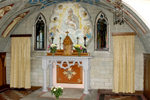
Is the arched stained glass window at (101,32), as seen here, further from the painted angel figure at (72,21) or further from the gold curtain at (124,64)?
the painted angel figure at (72,21)

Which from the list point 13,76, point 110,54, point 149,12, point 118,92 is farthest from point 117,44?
point 13,76

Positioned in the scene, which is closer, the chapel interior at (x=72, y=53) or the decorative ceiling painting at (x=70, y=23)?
the chapel interior at (x=72, y=53)

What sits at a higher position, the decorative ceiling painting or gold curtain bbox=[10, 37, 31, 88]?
the decorative ceiling painting

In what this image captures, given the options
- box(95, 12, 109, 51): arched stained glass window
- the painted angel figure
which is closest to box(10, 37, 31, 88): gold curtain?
the painted angel figure

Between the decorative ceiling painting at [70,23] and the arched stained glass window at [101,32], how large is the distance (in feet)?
1.29

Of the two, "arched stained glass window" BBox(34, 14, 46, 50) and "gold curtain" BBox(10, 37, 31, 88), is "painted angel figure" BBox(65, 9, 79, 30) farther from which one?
"gold curtain" BBox(10, 37, 31, 88)

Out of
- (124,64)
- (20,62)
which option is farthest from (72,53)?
(20,62)

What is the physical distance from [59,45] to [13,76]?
307 centimetres

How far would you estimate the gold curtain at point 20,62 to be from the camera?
10.8 metres

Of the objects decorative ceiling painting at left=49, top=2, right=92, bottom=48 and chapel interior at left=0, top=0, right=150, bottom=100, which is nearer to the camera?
chapel interior at left=0, top=0, right=150, bottom=100

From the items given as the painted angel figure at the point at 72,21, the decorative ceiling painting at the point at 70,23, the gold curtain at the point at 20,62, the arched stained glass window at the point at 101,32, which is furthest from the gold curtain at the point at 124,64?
the gold curtain at the point at 20,62

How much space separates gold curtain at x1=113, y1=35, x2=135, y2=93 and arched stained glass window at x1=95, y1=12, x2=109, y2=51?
75cm

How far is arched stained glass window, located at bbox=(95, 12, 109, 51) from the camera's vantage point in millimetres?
10461

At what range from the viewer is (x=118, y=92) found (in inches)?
391
